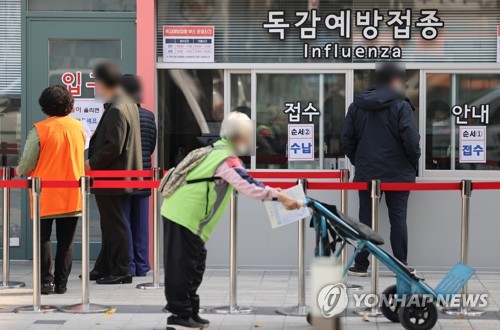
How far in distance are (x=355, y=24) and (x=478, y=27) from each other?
4.13 feet

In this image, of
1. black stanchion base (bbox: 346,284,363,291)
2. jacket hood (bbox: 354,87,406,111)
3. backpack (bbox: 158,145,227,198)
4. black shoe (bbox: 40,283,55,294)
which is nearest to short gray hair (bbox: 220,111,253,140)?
backpack (bbox: 158,145,227,198)

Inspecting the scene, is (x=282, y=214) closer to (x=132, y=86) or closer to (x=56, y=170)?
(x=56, y=170)

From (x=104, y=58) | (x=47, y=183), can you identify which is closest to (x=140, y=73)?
(x=104, y=58)

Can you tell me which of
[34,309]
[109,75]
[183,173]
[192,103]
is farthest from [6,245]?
[183,173]

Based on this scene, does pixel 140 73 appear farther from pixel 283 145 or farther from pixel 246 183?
pixel 246 183

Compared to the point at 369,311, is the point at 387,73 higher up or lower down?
higher up

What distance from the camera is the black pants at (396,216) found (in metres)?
10.1

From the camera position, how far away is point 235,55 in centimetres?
1092

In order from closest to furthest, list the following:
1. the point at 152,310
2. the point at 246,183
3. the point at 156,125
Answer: the point at 246,183
the point at 152,310
the point at 156,125

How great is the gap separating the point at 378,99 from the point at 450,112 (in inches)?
47.4

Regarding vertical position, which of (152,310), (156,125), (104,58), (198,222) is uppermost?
(104,58)

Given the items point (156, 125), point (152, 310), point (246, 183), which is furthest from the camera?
point (156, 125)

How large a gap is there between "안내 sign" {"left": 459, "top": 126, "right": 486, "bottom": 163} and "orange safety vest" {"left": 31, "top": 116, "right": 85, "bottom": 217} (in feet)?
13.2

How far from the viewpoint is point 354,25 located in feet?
35.6
